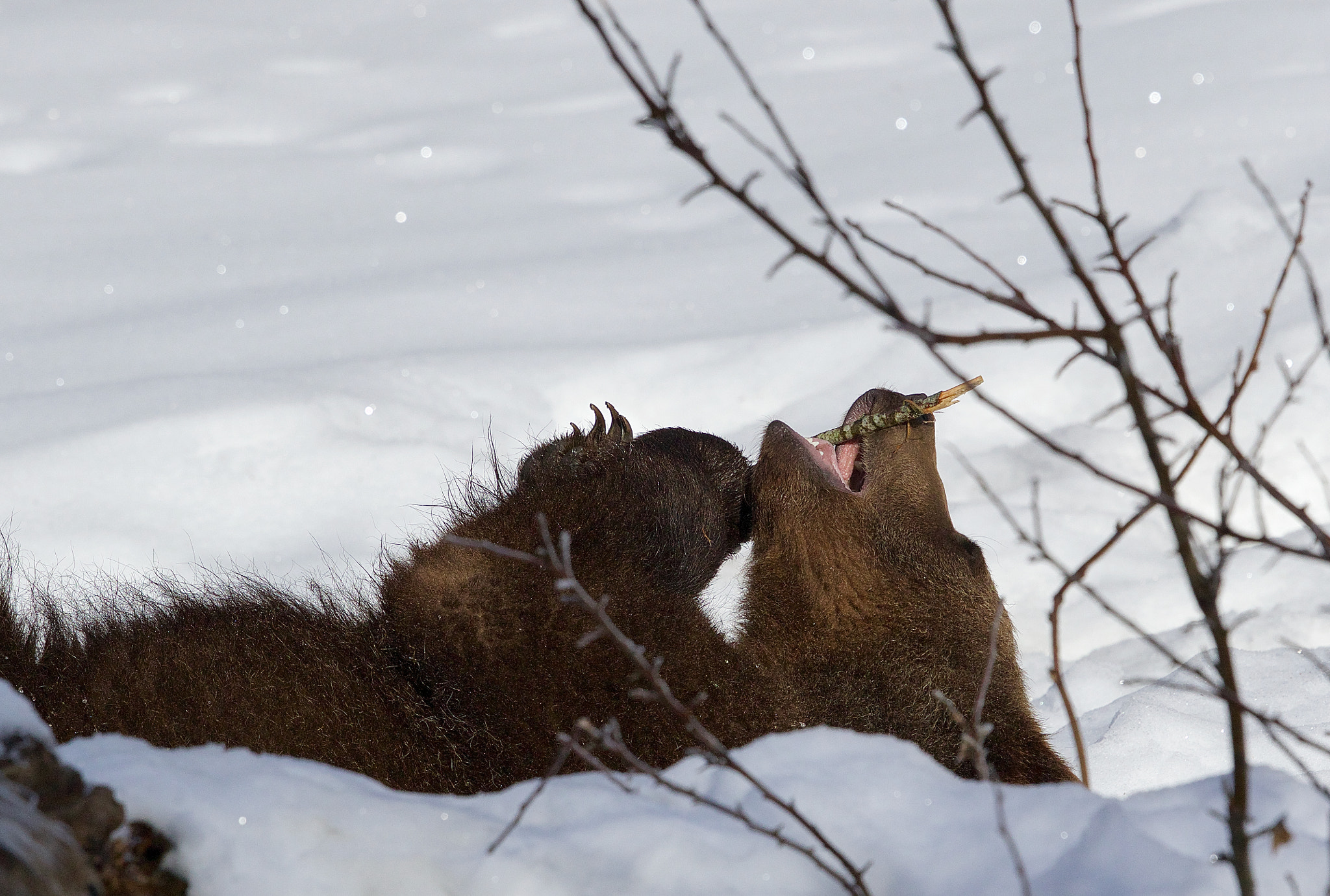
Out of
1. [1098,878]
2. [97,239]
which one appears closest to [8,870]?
[1098,878]

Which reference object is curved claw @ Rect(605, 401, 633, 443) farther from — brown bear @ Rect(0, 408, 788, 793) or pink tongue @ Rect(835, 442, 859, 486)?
pink tongue @ Rect(835, 442, 859, 486)

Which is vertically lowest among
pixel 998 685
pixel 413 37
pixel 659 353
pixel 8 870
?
pixel 8 870

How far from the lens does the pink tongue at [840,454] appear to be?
2955 millimetres

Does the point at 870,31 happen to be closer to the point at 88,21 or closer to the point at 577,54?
the point at 577,54

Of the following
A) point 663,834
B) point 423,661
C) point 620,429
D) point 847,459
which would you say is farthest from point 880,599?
point 663,834

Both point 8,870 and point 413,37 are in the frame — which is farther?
point 413,37

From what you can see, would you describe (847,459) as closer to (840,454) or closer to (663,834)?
(840,454)

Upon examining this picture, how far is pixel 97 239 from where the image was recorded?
668 centimetres

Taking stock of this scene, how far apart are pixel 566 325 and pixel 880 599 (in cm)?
342

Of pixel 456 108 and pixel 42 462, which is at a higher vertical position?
pixel 456 108

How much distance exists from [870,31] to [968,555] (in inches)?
354

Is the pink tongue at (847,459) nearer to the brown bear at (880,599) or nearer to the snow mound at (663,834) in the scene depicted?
the brown bear at (880,599)

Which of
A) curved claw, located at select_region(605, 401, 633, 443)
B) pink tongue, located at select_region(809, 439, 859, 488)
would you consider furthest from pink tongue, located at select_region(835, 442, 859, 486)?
curved claw, located at select_region(605, 401, 633, 443)

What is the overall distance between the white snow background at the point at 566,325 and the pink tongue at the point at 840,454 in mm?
409
